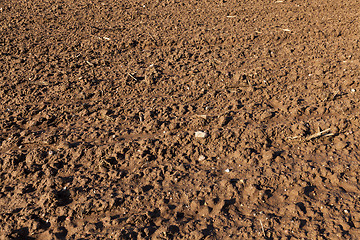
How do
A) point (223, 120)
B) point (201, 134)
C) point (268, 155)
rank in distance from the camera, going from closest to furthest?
point (268, 155) → point (201, 134) → point (223, 120)

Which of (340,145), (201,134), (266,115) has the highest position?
(201,134)

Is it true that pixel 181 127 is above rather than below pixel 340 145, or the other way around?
above

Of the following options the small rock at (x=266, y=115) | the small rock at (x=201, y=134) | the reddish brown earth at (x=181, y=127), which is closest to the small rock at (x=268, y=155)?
the reddish brown earth at (x=181, y=127)

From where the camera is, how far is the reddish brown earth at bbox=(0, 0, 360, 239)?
9.79 feet

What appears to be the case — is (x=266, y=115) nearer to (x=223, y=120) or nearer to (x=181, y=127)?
(x=223, y=120)

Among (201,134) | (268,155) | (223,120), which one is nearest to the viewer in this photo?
(268,155)

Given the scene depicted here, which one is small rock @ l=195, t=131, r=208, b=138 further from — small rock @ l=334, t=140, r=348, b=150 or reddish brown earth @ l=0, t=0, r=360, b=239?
small rock @ l=334, t=140, r=348, b=150

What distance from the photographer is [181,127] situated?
4.03 metres

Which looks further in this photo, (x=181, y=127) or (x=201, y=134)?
(x=181, y=127)

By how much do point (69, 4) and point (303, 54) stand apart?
5.69 m

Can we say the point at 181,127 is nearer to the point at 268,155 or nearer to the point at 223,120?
the point at 223,120

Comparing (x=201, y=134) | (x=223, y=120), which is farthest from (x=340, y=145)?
(x=201, y=134)

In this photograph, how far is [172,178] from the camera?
3.35 meters

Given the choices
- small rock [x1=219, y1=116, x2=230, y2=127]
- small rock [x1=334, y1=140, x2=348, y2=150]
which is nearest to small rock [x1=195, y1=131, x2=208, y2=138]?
small rock [x1=219, y1=116, x2=230, y2=127]
